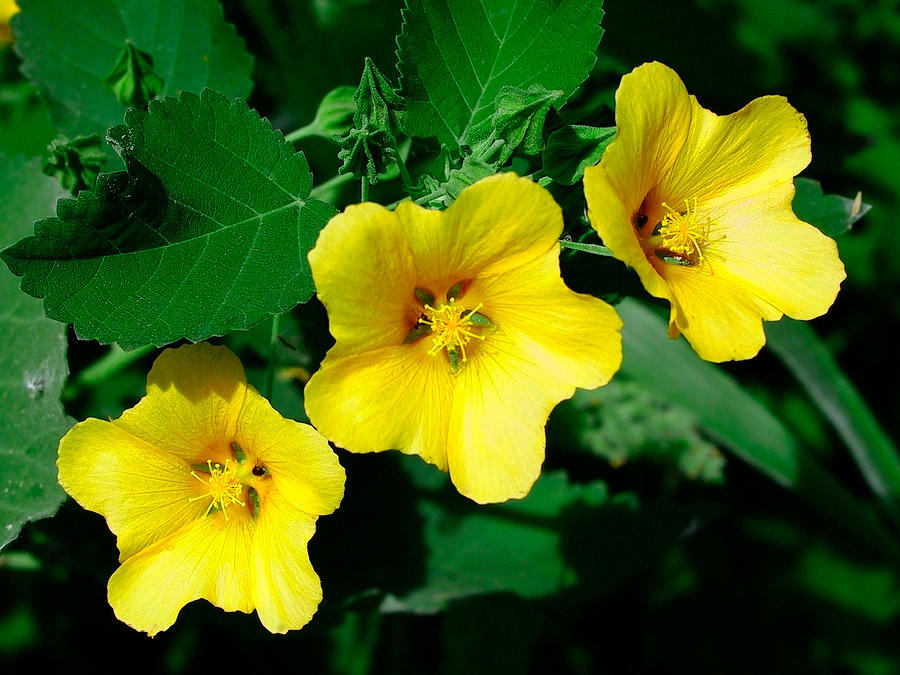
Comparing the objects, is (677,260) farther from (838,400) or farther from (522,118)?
(838,400)

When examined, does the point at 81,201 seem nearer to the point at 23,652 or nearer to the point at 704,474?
the point at 704,474

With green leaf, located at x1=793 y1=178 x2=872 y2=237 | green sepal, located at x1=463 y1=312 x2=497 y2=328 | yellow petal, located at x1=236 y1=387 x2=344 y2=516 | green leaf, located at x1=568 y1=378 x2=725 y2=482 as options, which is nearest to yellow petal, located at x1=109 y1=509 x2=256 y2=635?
yellow petal, located at x1=236 y1=387 x2=344 y2=516

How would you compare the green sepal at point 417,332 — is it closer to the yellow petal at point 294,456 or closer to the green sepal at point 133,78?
the yellow petal at point 294,456

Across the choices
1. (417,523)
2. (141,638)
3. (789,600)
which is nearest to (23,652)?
(141,638)

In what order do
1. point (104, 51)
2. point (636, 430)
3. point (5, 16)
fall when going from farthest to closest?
point (5, 16) → point (636, 430) → point (104, 51)

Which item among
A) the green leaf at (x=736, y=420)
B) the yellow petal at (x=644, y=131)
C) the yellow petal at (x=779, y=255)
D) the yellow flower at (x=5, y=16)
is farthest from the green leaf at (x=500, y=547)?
the yellow flower at (x=5, y=16)

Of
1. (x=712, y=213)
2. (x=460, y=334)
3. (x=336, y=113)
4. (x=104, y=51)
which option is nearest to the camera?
(x=460, y=334)

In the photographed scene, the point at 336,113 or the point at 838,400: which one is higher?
the point at 336,113

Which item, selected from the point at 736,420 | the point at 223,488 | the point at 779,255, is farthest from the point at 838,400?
the point at 223,488
